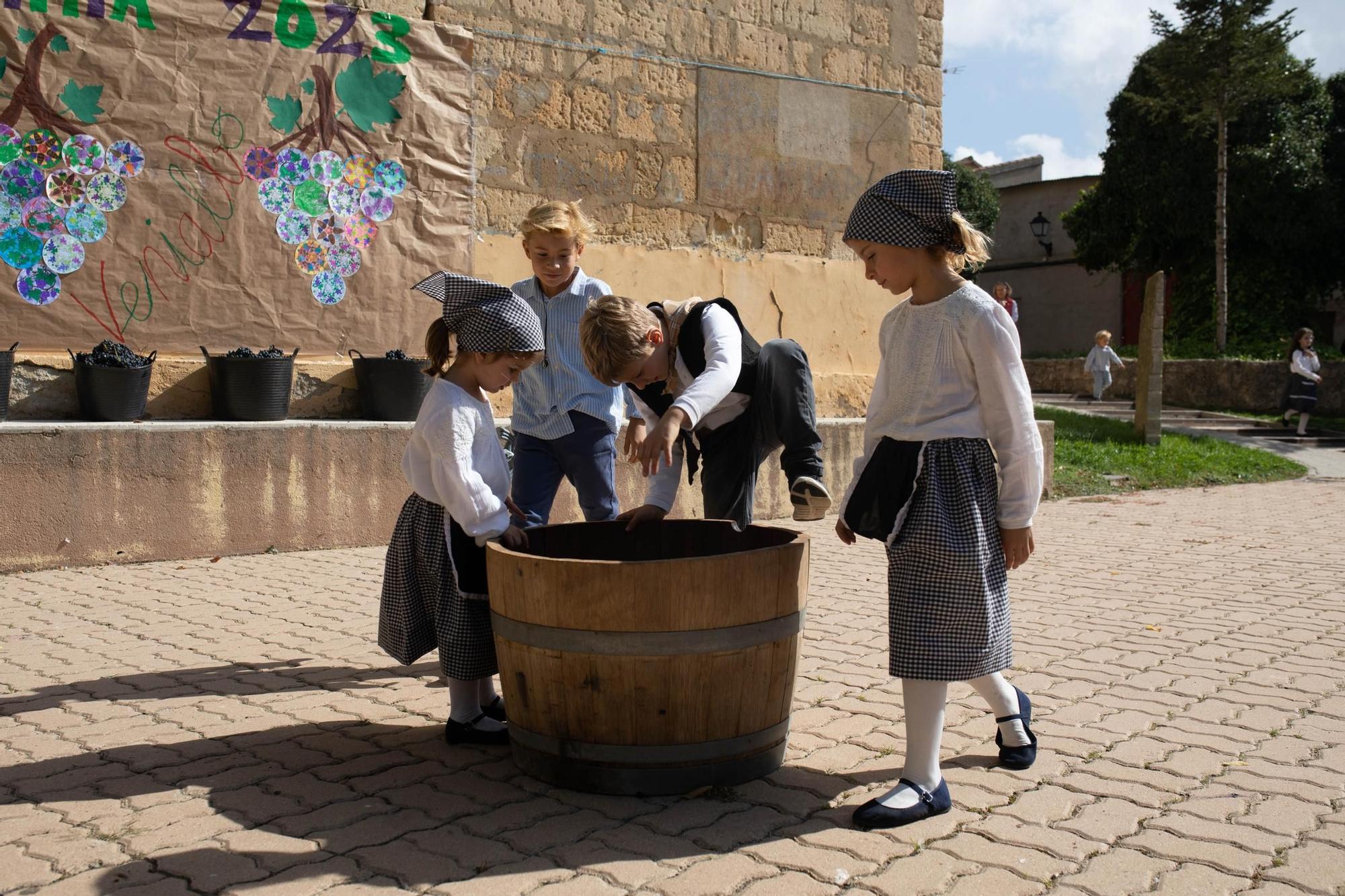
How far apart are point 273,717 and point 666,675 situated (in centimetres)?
169

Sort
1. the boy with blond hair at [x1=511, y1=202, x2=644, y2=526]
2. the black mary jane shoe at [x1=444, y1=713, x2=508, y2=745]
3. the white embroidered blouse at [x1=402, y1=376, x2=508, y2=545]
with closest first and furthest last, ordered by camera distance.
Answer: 1. the white embroidered blouse at [x1=402, y1=376, x2=508, y2=545]
2. the black mary jane shoe at [x1=444, y1=713, x2=508, y2=745]
3. the boy with blond hair at [x1=511, y1=202, x2=644, y2=526]

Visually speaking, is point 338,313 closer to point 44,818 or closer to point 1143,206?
point 44,818

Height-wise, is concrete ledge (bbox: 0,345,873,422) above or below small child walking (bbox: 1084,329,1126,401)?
below

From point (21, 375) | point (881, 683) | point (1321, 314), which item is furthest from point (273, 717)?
point (1321, 314)

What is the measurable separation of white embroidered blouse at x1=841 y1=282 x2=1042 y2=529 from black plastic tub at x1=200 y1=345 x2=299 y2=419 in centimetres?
514

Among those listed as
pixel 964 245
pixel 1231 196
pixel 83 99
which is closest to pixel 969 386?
pixel 964 245

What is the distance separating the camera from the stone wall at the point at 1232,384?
2114 cm

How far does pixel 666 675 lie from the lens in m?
3.20

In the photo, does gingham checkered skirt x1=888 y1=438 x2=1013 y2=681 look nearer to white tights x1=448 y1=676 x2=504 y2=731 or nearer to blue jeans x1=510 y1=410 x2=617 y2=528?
white tights x1=448 y1=676 x2=504 y2=731

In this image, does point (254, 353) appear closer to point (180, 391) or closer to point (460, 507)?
point (180, 391)

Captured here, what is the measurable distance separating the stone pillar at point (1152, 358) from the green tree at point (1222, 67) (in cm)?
1053

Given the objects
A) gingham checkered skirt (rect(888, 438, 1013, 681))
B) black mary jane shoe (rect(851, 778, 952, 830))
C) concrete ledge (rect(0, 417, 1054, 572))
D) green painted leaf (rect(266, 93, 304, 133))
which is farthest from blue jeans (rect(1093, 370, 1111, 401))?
black mary jane shoe (rect(851, 778, 952, 830))

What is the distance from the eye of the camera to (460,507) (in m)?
3.53

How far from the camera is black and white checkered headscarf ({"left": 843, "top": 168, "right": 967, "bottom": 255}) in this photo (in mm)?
3205
